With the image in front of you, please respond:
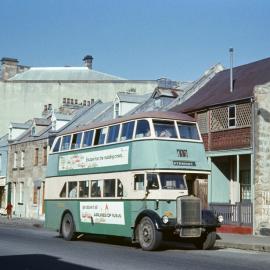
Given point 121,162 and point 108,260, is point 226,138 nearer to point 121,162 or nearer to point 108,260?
point 121,162

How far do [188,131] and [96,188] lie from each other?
13.3 feet

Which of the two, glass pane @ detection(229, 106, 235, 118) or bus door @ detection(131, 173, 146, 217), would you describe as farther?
glass pane @ detection(229, 106, 235, 118)

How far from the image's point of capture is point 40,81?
55.8 metres

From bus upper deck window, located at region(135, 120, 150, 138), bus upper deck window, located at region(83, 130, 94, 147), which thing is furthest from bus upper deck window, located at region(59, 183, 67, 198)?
bus upper deck window, located at region(135, 120, 150, 138)

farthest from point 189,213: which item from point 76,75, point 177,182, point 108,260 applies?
point 76,75

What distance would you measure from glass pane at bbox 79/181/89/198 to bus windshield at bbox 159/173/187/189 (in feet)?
14.0

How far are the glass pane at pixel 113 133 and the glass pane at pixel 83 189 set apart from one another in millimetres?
2136

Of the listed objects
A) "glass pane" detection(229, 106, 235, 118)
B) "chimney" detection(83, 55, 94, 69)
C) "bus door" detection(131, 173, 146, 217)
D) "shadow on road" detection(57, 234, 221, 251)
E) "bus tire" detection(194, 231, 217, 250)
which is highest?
"chimney" detection(83, 55, 94, 69)

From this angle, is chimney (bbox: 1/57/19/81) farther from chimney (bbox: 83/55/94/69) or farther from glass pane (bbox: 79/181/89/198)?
glass pane (bbox: 79/181/89/198)

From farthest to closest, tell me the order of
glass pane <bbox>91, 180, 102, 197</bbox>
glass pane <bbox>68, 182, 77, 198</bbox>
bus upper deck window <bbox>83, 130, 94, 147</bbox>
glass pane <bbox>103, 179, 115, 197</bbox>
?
glass pane <bbox>68, 182, 77, 198</bbox> < bus upper deck window <bbox>83, 130, 94, 147</bbox> < glass pane <bbox>91, 180, 102, 197</bbox> < glass pane <bbox>103, 179, 115, 197</bbox>

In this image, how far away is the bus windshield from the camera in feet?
58.5

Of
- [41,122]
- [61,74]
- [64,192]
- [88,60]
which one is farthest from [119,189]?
[88,60]

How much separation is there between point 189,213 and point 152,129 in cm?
295

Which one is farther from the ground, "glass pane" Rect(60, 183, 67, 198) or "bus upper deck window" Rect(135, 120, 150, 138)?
"bus upper deck window" Rect(135, 120, 150, 138)
